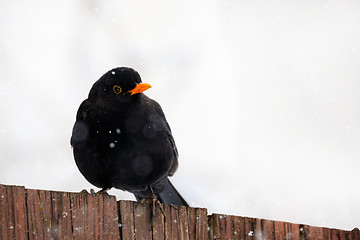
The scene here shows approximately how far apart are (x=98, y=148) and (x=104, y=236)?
134 centimetres

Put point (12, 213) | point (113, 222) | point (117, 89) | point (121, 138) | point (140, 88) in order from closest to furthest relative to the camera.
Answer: point (12, 213) → point (113, 222) → point (121, 138) → point (140, 88) → point (117, 89)

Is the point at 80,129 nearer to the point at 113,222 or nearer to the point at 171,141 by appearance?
the point at 171,141

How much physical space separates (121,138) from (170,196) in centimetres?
80

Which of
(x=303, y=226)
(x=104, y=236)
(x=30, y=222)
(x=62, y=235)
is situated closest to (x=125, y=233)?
(x=104, y=236)

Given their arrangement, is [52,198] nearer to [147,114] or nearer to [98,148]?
[98,148]

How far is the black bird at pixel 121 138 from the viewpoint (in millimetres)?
3514

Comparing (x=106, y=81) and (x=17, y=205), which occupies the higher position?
(x=106, y=81)

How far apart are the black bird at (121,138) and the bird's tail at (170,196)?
2 cm

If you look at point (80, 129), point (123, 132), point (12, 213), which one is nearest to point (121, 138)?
point (123, 132)

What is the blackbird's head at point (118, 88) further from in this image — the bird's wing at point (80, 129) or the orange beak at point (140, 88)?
the bird's wing at point (80, 129)

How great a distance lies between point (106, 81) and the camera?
3861 millimetres

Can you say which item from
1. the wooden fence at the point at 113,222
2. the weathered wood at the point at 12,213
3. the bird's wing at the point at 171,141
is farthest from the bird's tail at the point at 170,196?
the weathered wood at the point at 12,213

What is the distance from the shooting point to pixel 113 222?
7.38 ft

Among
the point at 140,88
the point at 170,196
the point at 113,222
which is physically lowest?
the point at 113,222
